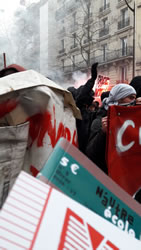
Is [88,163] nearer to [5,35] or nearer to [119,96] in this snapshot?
[119,96]

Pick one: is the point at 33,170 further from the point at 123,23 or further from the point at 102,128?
the point at 123,23

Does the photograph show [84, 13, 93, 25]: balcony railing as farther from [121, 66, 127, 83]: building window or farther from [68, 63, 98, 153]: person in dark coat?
[68, 63, 98, 153]: person in dark coat

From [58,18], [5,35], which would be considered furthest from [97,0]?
[5,35]

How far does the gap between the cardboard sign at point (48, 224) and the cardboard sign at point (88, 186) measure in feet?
0.21

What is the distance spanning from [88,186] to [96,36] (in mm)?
20580

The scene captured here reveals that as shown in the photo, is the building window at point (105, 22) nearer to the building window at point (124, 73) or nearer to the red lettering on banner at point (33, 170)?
the building window at point (124, 73)

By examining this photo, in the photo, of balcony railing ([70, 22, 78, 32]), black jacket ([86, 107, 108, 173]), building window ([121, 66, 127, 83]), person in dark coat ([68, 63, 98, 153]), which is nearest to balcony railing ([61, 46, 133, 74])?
building window ([121, 66, 127, 83])

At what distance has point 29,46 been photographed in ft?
54.2

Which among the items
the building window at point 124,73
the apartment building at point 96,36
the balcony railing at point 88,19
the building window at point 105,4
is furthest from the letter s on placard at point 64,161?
the building window at point 105,4

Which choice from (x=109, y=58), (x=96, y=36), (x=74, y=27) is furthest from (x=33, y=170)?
(x=109, y=58)

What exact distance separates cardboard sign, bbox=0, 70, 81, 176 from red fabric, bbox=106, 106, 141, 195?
40cm

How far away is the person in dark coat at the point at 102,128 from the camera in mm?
1601

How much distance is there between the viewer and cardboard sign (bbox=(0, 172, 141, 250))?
44 cm

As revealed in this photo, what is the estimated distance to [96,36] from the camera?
20016 mm
